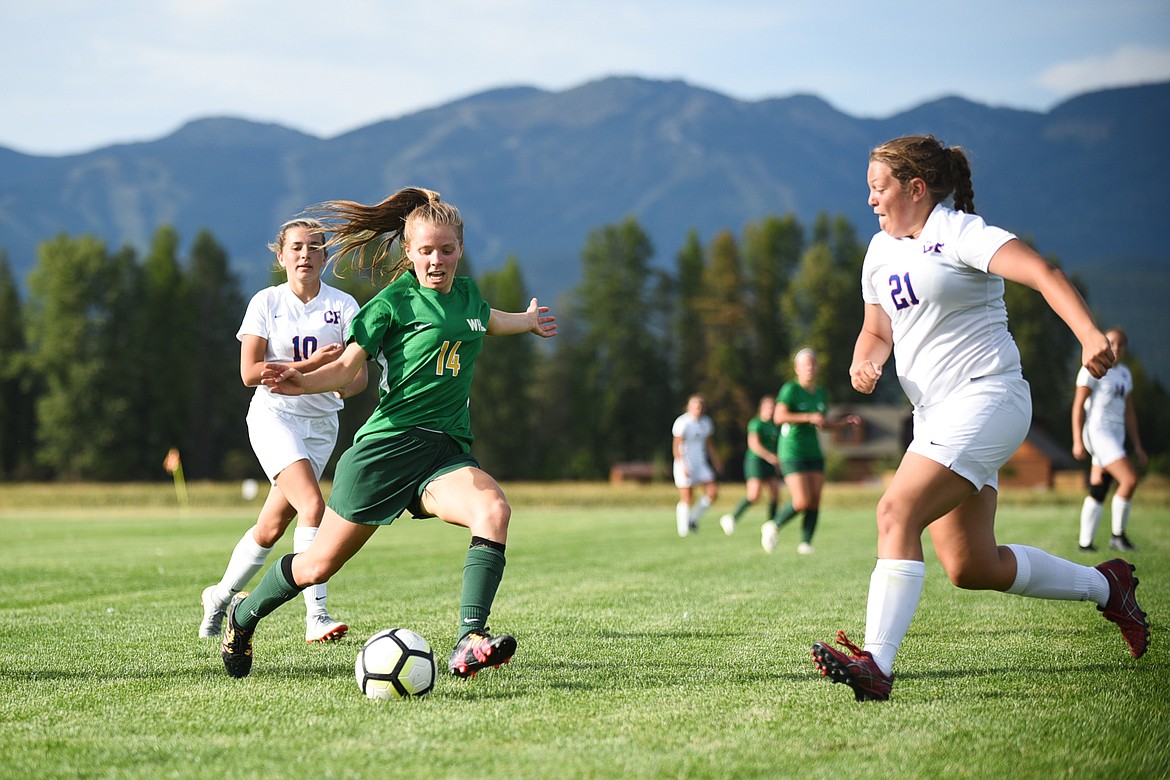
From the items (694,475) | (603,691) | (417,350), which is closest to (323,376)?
(417,350)

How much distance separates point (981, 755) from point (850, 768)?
522mm

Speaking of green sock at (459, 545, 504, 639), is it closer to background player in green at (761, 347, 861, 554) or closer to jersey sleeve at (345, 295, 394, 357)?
jersey sleeve at (345, 295, 394, 357)

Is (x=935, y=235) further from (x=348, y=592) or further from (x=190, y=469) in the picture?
(x=190, y=469)

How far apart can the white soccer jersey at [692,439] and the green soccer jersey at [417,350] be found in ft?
52.5

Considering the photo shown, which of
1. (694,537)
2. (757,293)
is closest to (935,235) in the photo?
(694,537)

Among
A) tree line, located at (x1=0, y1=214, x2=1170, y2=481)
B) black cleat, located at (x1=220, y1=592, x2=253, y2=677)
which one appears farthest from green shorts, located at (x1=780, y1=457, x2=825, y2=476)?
tree line, located at (x1=0, y1=214, x2=1170, y2=481)

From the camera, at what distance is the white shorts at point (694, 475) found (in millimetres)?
20766

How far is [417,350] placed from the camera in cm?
521

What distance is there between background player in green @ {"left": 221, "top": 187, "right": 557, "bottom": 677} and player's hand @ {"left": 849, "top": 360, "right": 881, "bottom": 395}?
1.67 metres

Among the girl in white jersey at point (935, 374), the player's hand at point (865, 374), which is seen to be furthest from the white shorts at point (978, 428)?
the player's hand at point (865, 374)

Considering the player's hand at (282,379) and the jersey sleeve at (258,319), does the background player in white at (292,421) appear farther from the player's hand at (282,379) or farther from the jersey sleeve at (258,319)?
the player's hand at (282,379)

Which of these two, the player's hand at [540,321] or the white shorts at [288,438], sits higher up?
the player's hand at [540,321]

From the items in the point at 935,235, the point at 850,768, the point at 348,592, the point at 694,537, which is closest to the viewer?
the point at 850,768

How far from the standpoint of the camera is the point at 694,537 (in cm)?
1858
